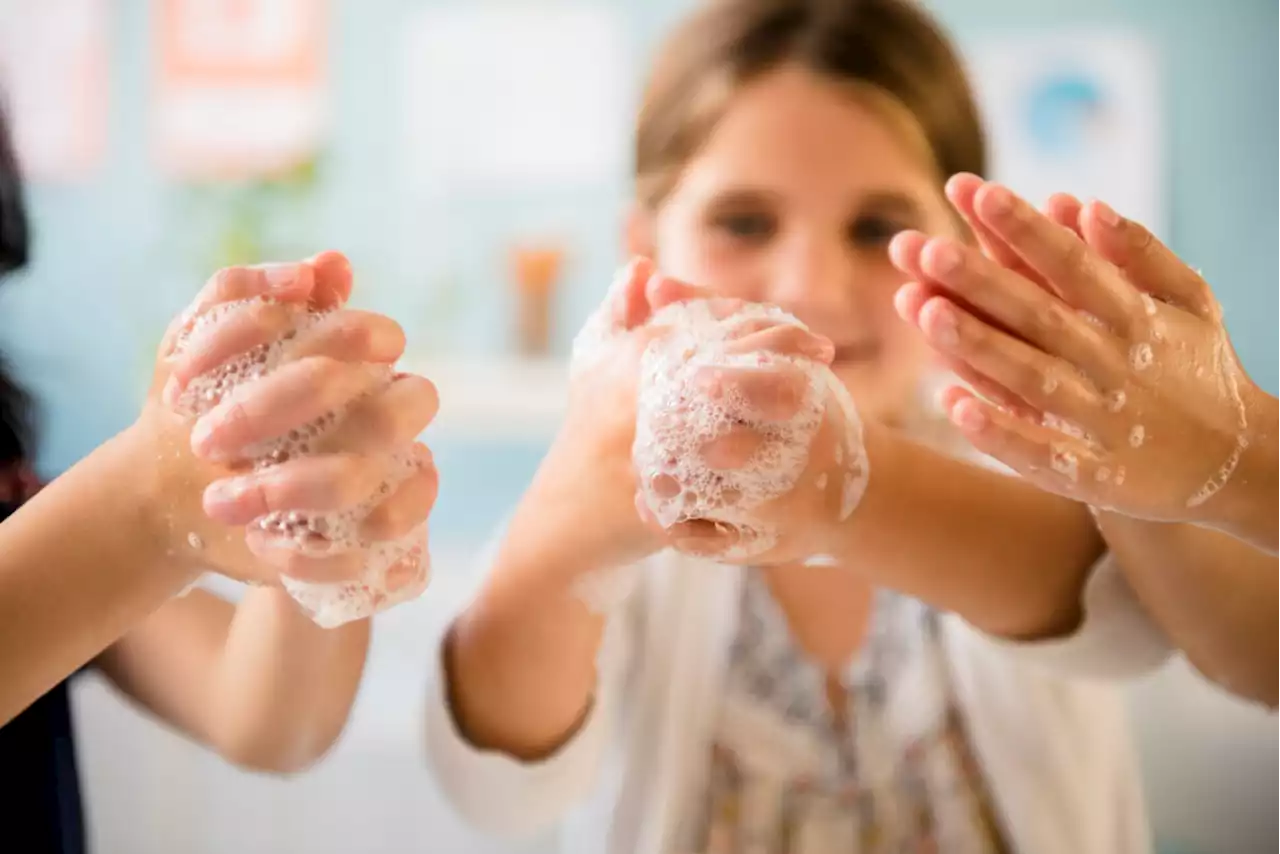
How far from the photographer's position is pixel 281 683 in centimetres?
48

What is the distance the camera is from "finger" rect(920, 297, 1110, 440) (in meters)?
0.34

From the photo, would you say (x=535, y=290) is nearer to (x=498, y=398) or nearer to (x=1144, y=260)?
(x=498, y=398)

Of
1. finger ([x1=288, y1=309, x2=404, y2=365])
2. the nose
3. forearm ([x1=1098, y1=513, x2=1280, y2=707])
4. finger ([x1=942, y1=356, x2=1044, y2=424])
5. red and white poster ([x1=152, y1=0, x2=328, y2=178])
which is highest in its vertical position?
finger ([x1=288, y1=309, x2=404, y2=365])

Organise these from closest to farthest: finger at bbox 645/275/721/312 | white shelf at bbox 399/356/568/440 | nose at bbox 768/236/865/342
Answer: finger at bbox 645/275/721/312 → nose at bbox 768/236/865/342 → white shelf at bbox 399/356/568/440

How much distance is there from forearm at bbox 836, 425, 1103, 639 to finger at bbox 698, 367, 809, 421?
0.27 ft

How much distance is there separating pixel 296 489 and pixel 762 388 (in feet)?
0.55

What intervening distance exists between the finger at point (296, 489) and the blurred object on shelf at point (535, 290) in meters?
1.16

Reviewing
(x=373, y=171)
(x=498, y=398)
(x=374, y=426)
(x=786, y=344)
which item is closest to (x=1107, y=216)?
(x=786, y=344)

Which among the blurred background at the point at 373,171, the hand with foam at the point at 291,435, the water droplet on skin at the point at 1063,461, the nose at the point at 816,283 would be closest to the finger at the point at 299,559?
the hand with foam at the point at 291,435

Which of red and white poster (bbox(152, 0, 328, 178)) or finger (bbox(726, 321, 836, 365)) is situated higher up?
finger (bbox(726, 321, 836, 365))

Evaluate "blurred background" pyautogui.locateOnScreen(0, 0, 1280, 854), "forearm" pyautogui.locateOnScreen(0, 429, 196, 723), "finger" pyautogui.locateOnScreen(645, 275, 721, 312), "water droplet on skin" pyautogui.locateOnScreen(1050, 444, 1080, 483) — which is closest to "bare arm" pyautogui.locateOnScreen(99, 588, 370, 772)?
"forearm" pyautogui.locateOnScreen(0, 429, 196, 723)

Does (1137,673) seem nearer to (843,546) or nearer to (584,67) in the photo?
(843,546)

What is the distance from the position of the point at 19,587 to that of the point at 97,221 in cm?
138

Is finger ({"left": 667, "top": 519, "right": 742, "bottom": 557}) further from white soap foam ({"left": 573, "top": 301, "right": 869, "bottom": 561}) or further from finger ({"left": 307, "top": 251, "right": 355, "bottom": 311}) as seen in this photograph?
finger ({"left": 307, "top": 251, "right": 355, "bottom": 311})
